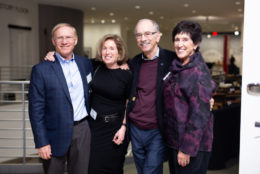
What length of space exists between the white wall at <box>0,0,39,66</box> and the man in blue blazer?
872 cm

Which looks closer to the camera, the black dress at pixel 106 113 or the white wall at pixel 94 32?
the black dress at pixel 106 113

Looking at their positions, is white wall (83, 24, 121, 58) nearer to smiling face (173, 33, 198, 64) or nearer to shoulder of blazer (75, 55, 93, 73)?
shoulder of blazer (75, 55, 93, 73)

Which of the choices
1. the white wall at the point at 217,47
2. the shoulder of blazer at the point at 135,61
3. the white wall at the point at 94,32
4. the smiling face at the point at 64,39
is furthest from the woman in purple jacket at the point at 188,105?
the white wall at the point at 217,47

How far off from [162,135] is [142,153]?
0.27 m

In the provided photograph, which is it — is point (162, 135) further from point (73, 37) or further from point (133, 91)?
point (73, 37)

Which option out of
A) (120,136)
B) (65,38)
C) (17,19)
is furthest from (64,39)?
(17,19)

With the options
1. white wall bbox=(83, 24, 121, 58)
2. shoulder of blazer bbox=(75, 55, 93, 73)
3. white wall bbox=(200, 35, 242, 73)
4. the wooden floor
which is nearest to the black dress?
shoulder of blazer bbox=(75, 55, 93, 73)

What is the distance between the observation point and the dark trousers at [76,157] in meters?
2.21

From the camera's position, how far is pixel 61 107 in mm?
2115

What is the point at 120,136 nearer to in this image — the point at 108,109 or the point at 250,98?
the point at 108,109

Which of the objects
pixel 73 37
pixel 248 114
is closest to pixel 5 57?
pixel 73 37

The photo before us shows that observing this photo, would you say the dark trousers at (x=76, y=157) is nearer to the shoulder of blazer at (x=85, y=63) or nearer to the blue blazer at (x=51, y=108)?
the blue blazer at (x=51, y=108)

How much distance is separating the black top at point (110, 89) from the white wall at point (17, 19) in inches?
344

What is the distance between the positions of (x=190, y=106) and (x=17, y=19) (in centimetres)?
1027
